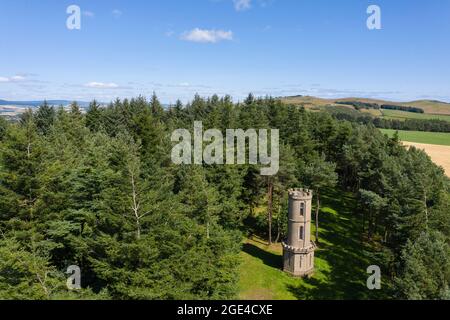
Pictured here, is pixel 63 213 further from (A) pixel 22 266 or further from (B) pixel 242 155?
(B) pixel 242 155

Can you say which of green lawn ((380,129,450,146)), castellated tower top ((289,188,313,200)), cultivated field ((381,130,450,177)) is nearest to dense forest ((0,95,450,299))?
castellated tower top ((289,188,313,200))

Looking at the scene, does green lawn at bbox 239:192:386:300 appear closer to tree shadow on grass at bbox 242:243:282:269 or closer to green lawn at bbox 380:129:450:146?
tree shadow on grass at bbox 242:243:282:269

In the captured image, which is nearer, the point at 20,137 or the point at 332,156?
the point at 20,137

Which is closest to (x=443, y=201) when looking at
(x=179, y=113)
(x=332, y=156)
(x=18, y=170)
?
(x=332, y=156)

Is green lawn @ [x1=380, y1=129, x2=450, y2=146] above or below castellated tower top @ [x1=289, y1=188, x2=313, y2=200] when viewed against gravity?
above

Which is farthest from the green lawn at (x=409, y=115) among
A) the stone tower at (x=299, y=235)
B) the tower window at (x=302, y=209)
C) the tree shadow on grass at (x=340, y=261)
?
the tower window at (x=302, y=209)

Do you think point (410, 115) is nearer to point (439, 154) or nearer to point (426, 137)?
point (426, 137)
